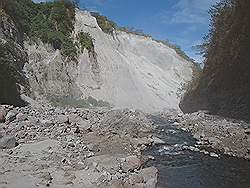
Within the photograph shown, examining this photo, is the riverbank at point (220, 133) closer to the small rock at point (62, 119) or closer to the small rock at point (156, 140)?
the small rock at point (156, 140)

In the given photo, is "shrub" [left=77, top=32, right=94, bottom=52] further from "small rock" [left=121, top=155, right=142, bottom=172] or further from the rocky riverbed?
"small rock" [left=121, top=155, right=142, bottom=172]

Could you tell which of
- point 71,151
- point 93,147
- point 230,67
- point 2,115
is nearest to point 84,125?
point 2,115

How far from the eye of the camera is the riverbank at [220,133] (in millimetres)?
17500

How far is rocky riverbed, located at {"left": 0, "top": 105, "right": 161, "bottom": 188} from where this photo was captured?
1192 cm

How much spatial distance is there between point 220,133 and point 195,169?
7012mm

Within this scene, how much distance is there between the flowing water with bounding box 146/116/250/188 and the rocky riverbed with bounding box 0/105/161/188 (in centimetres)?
69

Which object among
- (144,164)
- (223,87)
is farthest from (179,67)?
(144,164)

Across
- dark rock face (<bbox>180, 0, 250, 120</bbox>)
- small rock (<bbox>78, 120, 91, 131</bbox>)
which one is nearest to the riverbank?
dark rock face (<bbox>180, 0, 250, 120</bbox>)

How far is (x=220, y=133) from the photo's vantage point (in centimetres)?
2125

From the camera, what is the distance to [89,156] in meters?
14.9

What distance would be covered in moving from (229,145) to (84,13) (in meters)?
36.1

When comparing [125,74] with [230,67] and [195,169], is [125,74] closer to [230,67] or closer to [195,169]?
[230,67]

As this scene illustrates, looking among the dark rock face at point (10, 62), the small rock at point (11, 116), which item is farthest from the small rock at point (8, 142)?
the dark rock face at point (10, 62)

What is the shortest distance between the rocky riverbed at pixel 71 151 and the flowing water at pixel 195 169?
688 millimetres
